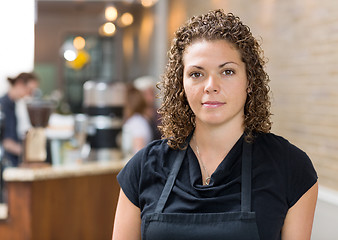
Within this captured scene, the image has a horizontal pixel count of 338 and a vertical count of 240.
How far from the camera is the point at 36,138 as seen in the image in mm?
3230

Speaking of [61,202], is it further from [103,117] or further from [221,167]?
[221,167]

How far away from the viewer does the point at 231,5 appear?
5.43 metres

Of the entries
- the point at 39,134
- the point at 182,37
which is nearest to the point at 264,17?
the point at 39,134

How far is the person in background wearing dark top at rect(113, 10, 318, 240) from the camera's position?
1.20m

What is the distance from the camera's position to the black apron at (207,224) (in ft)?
3.86

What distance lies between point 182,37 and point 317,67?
2446 millimetres

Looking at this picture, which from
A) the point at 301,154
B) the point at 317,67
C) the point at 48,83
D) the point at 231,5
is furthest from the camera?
the point at 48,83

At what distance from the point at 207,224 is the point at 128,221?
0.84ft

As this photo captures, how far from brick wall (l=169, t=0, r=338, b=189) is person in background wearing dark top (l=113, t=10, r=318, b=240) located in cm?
216

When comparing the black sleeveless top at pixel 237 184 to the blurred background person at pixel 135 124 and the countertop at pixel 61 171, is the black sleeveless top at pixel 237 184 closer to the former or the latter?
the countertop at pixel 61 171

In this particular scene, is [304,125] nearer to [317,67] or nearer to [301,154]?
[317,67]

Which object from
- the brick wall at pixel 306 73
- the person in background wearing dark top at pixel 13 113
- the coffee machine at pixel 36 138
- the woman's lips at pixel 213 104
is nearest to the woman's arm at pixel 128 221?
the woman's lips at pixel 213 104

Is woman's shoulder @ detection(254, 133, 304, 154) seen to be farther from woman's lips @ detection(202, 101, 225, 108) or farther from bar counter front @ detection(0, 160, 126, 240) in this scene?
bar counter front @ detection(0, 160, 126, 240)

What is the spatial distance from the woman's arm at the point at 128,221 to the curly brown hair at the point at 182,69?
0.66 ft
